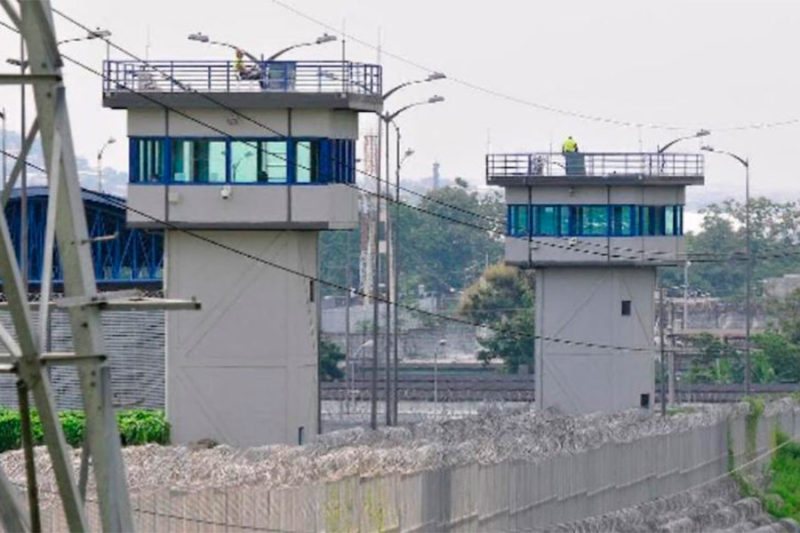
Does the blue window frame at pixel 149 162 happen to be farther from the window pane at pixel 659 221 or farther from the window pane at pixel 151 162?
the window pane at pixel 659 221

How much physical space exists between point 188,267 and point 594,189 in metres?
28.8

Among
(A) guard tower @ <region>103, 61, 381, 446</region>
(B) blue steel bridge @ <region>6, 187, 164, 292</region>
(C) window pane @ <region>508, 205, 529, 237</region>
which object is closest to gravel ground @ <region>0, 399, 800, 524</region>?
(A) guard tower @ <region>103, 61, 381, 446</region>

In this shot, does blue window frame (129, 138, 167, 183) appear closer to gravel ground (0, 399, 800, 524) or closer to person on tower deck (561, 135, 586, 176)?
gravel ground (0, 399, 800, 524)

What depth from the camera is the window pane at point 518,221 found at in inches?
3509

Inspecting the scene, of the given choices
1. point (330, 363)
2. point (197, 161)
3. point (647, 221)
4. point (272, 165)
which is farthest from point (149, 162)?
point (330, 363)

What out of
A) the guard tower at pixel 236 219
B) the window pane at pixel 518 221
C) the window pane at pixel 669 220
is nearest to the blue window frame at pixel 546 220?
the window pane at pixel 518 221

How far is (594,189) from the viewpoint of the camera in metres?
88.9

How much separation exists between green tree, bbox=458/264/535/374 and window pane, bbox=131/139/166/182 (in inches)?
3653

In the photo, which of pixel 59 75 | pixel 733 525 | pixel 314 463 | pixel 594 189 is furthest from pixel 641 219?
pixel 59 75

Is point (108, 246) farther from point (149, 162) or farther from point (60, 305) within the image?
point (60, 305)

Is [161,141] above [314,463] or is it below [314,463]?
above

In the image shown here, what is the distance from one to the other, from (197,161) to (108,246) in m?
30.9

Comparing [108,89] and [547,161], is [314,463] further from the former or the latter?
[547,161]

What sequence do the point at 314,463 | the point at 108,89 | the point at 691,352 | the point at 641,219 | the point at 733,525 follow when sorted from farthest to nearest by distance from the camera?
1. the point at 691,352
2. the point at 641,219
3. the point at 733,525
4. the point at 108,89
5. the point at 314,463
